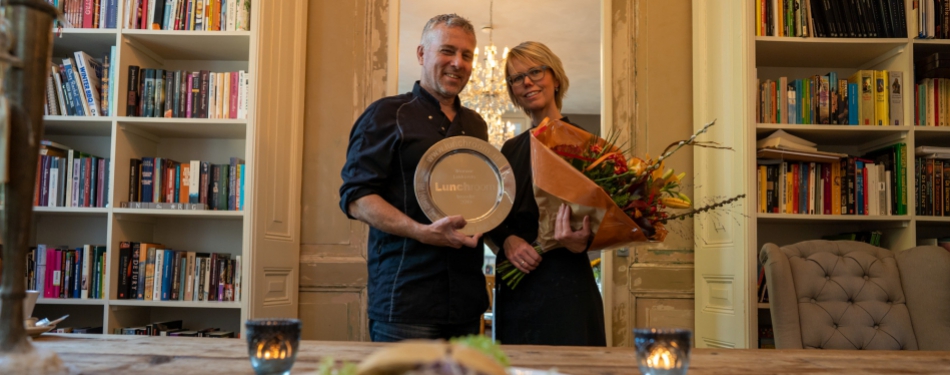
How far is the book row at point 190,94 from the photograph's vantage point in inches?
119

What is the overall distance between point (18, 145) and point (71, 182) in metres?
2.45

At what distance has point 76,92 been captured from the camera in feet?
9.71

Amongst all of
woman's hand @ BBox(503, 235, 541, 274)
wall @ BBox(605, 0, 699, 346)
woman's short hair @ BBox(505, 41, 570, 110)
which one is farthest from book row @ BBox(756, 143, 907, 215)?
woman's hand @ BBox(503, 235, 541, 274)

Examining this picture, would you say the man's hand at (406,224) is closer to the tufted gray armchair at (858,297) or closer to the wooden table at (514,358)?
the wooden table at (514,358)

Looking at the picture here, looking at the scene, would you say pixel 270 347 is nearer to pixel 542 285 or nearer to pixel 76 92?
pixel 542 285

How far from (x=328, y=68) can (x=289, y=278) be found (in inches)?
39.9

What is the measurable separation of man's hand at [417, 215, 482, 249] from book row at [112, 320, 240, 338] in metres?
1.54

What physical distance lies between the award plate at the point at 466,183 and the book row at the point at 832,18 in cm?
175

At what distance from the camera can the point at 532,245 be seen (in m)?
2.01

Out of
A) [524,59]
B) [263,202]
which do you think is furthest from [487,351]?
[263,202]

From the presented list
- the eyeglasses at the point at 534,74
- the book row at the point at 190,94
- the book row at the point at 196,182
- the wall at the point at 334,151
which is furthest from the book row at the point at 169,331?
the eyeglasses at the point at 534,74

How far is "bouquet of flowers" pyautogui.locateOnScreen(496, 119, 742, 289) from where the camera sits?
1.74 m

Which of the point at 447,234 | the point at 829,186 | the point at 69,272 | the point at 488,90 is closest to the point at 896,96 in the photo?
the point at 829,186

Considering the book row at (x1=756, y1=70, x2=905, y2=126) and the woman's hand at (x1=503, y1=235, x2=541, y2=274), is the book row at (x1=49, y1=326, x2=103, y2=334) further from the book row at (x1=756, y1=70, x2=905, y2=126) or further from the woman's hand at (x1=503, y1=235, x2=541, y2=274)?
the book row at (x1=756, y1=70, x2=905, y2=126)
